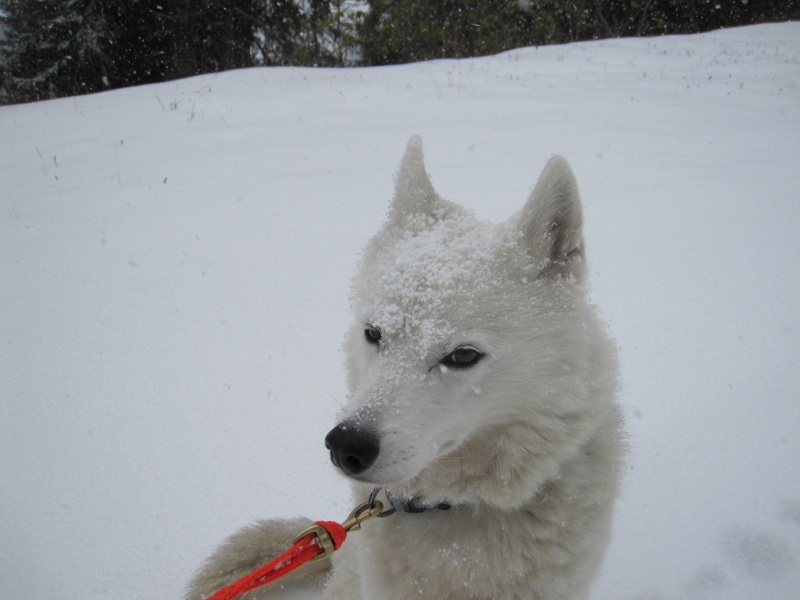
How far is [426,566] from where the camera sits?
1.58 meters

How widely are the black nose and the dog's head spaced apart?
14mm

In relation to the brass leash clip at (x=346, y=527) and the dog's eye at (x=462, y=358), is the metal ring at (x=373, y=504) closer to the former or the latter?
the brass leash clip at (x=346, y=527)

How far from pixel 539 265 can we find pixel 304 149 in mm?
5250

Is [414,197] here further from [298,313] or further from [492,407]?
[298,313]

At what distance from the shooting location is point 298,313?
3586mm

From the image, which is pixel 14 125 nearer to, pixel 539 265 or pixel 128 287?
pixel 128 287

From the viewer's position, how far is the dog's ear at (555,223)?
1493 millimetres

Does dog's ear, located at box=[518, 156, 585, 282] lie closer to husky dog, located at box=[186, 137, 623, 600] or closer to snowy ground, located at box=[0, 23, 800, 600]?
husky dog, located at box=[186, 137, 623, 600]

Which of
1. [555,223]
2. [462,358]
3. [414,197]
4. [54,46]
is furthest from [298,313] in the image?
[54,46]

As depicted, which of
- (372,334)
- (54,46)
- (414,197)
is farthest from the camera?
(54,46)

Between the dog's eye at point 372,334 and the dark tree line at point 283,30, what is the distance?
15.6 m

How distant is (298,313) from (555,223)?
2.41 meters

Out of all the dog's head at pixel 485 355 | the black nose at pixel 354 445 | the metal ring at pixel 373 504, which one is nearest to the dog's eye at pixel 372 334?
the dog's head at pixel 485 355

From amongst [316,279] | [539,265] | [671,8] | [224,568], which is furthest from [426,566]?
[671,8]
